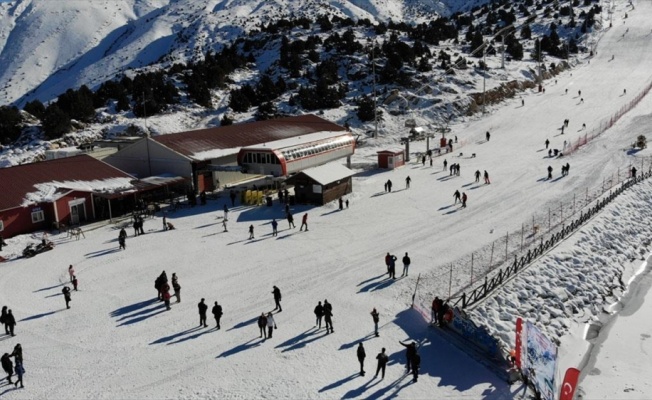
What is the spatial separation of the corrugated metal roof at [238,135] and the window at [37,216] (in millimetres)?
11329

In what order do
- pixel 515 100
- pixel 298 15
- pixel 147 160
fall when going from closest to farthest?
1. pixel 147 160
2. pixel 515 100
3. pixel 298 15

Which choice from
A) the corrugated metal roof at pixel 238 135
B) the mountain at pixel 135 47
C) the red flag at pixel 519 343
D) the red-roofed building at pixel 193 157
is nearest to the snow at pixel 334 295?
the red flag at pixel 519 343

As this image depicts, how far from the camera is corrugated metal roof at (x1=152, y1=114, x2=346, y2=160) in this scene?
146 feet

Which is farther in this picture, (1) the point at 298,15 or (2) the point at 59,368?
(1) the point at 298,15

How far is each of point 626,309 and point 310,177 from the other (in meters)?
19.7

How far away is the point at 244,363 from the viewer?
60.2ft

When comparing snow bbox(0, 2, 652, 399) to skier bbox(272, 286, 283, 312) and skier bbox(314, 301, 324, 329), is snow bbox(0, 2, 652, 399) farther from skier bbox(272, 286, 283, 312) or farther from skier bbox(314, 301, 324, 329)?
skier bbox(272, 286, 283, 312)

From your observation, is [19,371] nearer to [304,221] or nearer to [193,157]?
[304,221]

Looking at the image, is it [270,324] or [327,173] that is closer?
[270,324]

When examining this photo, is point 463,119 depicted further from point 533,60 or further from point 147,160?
point 147,160

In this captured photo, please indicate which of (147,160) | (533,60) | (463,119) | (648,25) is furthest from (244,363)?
(648,25)

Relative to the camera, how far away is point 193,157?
42.1 meters

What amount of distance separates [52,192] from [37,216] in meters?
1.74

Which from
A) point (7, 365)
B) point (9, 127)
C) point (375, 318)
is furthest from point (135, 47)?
point (375, 318)
